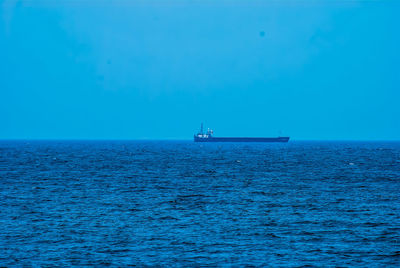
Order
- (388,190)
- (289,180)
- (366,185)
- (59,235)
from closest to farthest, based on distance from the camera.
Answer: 1. (59,235)
2. (388,190)
3. (366,185)
4. (289,180)

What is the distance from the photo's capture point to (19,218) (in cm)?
3494

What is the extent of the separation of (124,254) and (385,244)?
13.7 meters

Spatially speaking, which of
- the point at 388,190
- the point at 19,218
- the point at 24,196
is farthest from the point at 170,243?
the point at 388,190

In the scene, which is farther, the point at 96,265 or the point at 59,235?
the point at 59,235

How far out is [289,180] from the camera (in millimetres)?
65375

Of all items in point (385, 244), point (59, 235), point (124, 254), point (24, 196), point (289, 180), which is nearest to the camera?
point (124, 254)

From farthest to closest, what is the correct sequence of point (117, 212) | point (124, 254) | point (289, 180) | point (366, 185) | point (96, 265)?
point (289, 180)
point (366, 185)
point (117, 212)
point (124, 254)
point (96, 265)

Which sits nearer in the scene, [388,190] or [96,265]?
[96,265]

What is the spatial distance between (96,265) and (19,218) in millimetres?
13544

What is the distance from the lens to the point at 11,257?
81.4 feet

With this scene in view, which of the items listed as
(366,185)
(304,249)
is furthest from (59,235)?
(366,185)

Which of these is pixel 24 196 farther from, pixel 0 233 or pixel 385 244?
pixel 385 244

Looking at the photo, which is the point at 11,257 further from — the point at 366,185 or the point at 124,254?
the point at 366,185

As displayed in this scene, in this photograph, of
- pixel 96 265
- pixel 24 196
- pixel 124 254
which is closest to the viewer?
pixel 96 265
